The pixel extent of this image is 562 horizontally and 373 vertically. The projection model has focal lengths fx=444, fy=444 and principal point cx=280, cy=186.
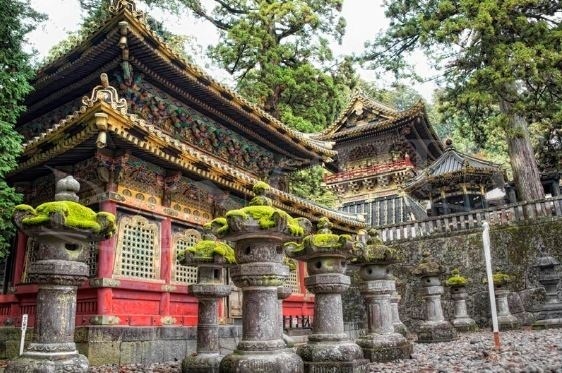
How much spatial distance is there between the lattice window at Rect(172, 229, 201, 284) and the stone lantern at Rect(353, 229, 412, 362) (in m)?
5.27

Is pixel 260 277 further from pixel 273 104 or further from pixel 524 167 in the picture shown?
pixel 273 104

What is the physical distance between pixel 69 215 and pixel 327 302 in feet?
11.7

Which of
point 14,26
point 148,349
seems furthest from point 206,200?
point 14,26

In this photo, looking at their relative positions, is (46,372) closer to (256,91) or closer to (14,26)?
(14,26)

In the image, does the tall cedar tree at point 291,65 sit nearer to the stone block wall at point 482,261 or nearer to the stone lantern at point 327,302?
the stone block wall at point 482,261

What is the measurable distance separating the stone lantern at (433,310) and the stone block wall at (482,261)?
15.9 feet

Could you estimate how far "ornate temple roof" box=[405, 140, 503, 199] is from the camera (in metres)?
20.4

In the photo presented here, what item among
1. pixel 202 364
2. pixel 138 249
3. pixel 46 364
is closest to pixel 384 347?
pixel 202 364

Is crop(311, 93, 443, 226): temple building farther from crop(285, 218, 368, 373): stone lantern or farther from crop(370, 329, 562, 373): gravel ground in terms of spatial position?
crop(285, 218, 368, 373): stone lantern

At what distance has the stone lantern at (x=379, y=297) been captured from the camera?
7.67m

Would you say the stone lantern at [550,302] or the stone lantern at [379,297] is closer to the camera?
the stone lantern at [379,297]

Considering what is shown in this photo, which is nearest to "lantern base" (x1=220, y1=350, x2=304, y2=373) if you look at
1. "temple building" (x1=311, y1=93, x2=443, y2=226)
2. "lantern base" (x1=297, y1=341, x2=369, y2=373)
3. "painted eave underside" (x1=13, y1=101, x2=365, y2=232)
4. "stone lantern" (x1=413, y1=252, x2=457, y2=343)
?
"lantern base" (x1=297, y1=341, x2=369, y2=373)

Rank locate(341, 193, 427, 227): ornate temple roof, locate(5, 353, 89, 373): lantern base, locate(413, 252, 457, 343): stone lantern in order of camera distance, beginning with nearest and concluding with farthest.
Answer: locate(5, 353, 89, 373): lantern base
locate(413, 252, 457, 343): stone lantern
locate(341, 193, 427, 227): ornate temple roof

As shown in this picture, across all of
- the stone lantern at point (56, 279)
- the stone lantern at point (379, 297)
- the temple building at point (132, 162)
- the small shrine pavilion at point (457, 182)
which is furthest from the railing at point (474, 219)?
the stone lantern at point (56, 279)
